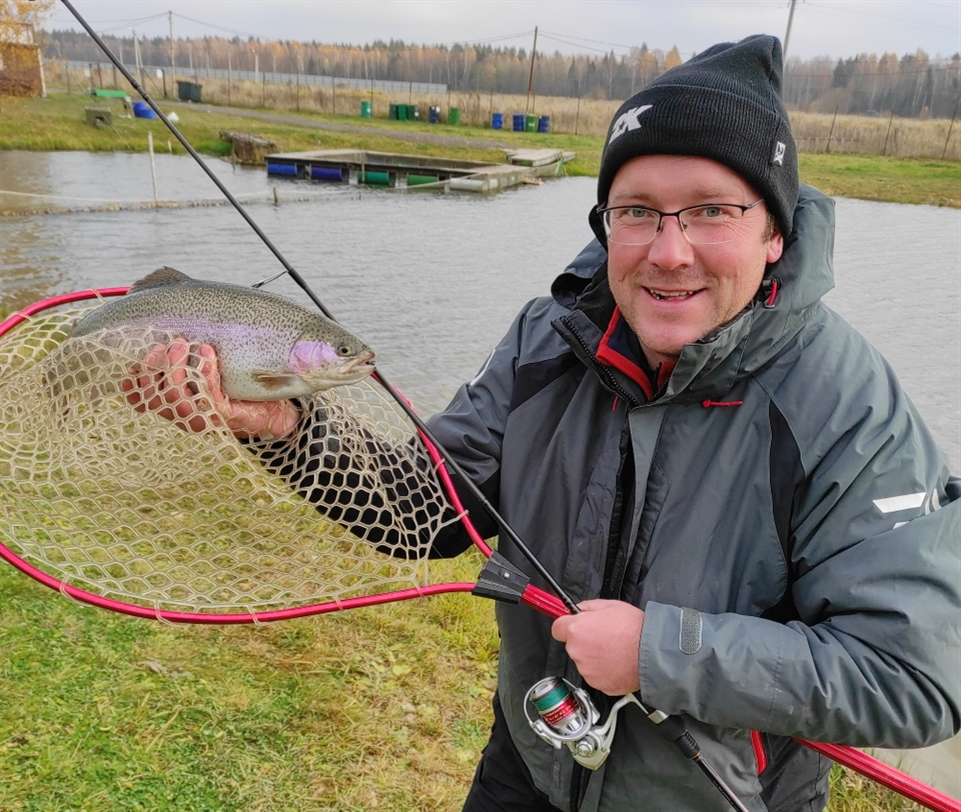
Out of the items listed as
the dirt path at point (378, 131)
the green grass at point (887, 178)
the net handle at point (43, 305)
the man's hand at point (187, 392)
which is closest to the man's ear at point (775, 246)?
the man's hand at point (187, 392)

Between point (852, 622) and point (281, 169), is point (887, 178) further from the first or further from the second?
point (852, 622)

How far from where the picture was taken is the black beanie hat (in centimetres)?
192

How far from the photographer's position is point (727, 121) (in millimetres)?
1915

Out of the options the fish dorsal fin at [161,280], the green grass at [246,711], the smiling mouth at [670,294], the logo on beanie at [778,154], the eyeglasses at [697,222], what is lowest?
the green grass at [246,711]

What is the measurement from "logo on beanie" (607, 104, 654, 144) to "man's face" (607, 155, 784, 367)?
0.09 meters

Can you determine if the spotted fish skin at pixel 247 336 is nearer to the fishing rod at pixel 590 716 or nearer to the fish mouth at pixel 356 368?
the fish mouth at pixel 356 368

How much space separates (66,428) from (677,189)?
1.92 metres

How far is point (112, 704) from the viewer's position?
3.20 metres

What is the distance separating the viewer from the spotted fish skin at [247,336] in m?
2.26

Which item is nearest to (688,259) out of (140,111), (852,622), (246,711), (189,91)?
(852,622)

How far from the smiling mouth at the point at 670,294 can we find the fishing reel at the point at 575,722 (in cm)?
102

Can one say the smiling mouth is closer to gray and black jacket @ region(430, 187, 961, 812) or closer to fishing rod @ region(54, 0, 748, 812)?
gray and black jacket @ region(430, 187, 961, 812)

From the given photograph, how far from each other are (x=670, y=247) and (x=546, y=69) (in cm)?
13685

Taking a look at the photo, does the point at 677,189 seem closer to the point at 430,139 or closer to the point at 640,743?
the point at 640,743
